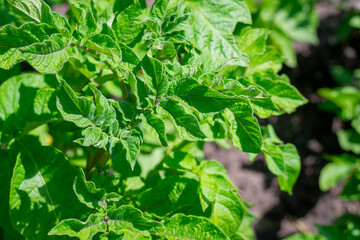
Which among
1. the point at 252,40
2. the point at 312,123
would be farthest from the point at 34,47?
the point at 312,123

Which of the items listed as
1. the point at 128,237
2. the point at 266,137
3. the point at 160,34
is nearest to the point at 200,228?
the point at 128,237

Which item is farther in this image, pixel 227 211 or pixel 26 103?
pixel 26 103

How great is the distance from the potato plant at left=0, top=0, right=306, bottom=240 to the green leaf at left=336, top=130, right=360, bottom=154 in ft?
7.46

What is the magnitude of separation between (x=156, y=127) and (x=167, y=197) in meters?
0.32

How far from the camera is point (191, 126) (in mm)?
997

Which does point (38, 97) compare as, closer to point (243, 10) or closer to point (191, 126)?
point (191, 126)

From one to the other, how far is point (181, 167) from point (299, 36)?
304 cm

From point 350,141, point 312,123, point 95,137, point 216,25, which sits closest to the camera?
point 95,137

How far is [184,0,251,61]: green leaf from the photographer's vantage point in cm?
125

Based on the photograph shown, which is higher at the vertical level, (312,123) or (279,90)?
(279,90)

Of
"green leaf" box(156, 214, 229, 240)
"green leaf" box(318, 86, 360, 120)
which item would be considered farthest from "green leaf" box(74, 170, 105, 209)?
"green leaf" box(318, 86, 360, 120)

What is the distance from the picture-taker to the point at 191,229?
1.10 m

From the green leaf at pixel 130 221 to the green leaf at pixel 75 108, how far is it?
0.85 ft

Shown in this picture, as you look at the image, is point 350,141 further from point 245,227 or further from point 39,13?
point 39,13
